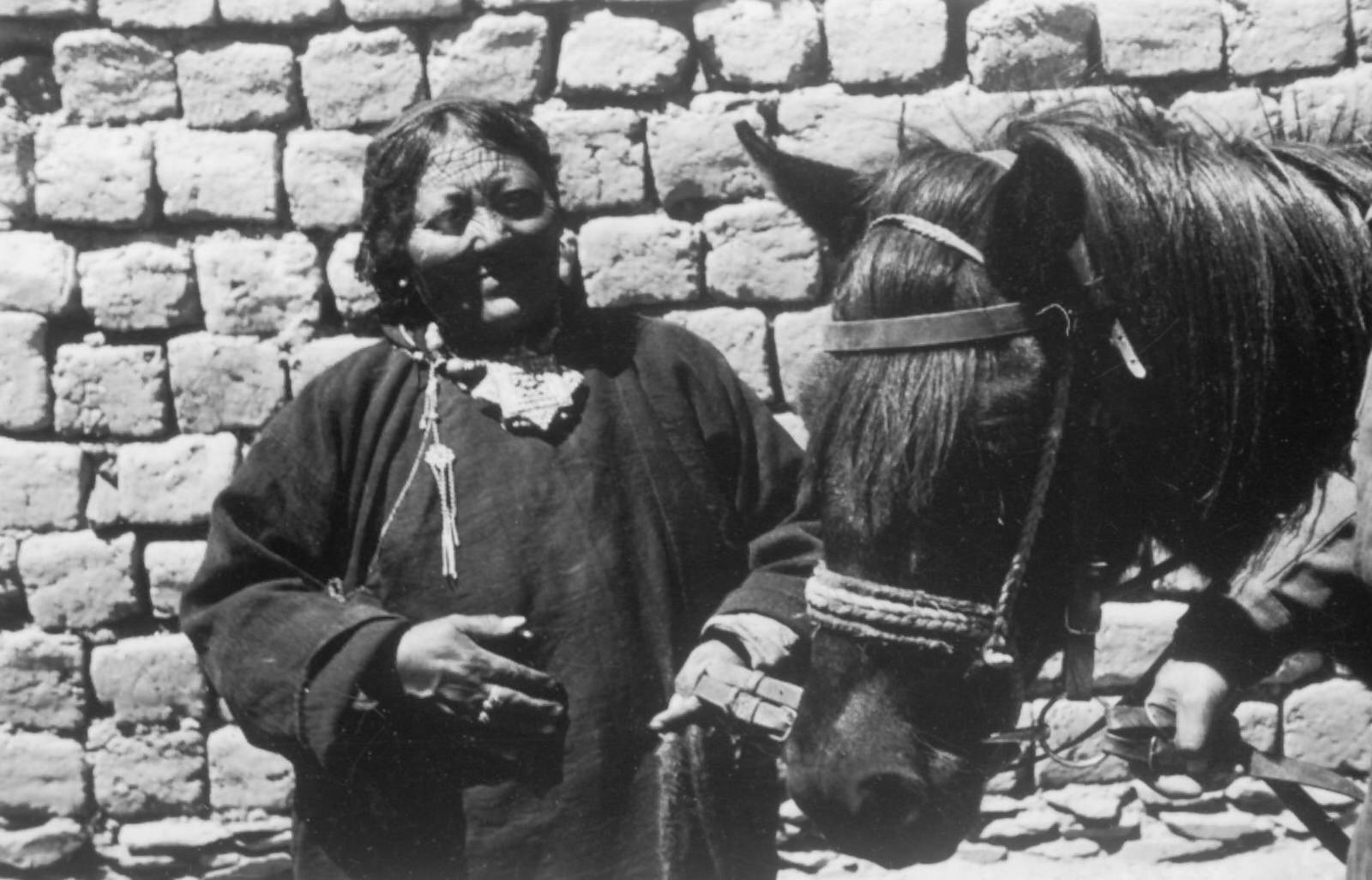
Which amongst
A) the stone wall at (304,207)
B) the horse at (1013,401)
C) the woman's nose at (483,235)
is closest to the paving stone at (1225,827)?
the stone wall at (304,207)

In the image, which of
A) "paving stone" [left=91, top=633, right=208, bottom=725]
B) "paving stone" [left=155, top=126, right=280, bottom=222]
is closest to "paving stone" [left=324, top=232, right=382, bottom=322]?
"paving stone" [left=155, top=126, right=280, bottom=222]

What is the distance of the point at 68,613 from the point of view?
3438mm

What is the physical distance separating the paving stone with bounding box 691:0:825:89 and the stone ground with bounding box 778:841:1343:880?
76.8 inches

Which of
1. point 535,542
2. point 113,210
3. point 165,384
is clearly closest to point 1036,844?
point 535,542

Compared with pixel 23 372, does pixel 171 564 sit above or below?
below

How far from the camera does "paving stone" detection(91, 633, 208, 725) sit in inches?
135

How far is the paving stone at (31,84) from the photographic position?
11.0 feet

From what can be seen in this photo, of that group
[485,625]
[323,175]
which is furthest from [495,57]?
[485,625]

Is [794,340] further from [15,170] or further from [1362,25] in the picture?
[15,170]

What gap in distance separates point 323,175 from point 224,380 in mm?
556

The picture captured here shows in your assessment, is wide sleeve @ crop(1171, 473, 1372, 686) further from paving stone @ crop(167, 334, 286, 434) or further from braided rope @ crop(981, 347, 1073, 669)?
paving stone @ crop(167, 334, 286, 434)

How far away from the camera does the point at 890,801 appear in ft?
5.17

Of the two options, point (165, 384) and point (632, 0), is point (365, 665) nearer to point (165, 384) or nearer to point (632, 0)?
point (165, 384)

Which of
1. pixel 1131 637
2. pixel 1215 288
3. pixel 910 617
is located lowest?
pixel 1131 637
